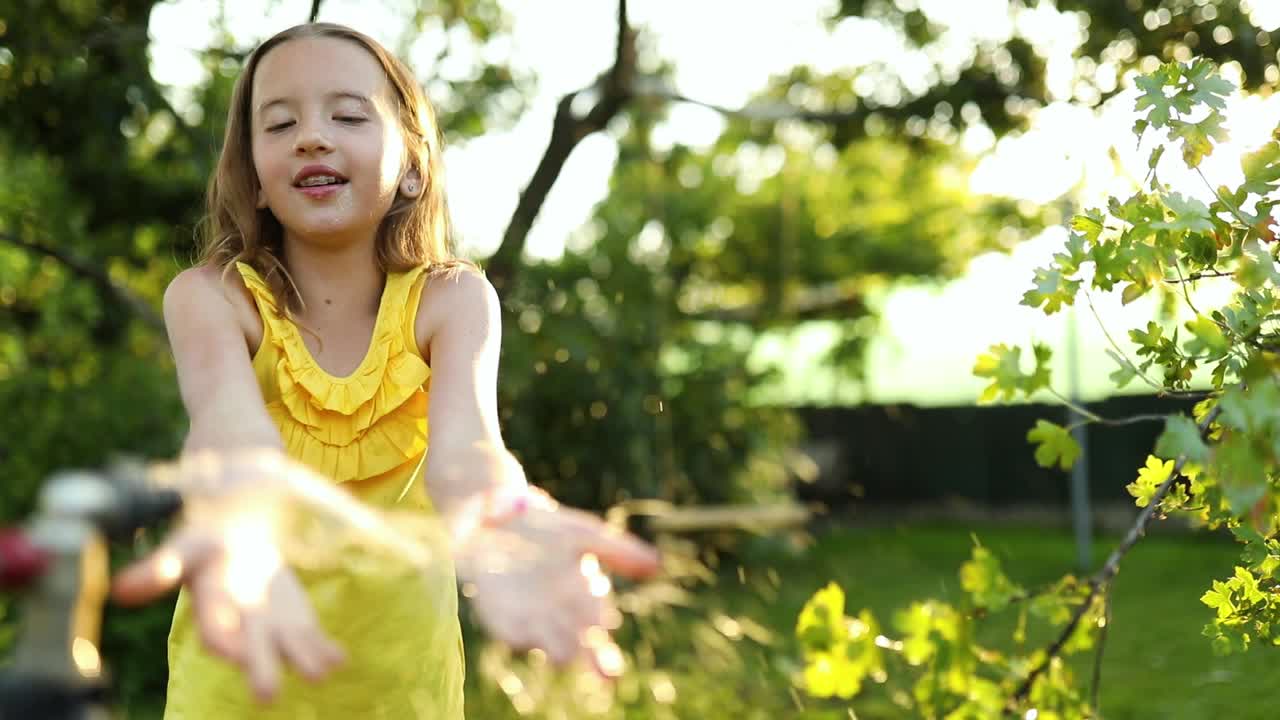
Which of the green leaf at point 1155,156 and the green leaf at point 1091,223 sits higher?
the green leaf at point 1155,156

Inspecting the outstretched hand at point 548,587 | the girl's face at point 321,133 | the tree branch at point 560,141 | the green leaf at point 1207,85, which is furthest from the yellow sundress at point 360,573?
the tree branch at point 560,141

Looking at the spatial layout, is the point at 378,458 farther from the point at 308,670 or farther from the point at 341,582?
the point at 308,670

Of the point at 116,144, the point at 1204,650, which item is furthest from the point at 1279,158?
the point at 1204,650

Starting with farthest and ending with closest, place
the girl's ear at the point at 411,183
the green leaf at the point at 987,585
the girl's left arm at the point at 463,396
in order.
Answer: the green leaf at the point at 987,585 < the girl's ear at the point at 411,183 < the girl's left arm at the point at 463,396

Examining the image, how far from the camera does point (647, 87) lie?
17.5ft

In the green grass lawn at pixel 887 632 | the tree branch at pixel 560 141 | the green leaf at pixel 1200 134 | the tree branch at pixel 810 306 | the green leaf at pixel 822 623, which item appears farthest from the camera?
the tree branch at pixel 810 306

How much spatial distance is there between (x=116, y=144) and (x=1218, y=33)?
3.89 m

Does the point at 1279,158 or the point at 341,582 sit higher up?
the point at 1279,158

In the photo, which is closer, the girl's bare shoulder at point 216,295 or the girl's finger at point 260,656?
the girl's finger at point 260,656

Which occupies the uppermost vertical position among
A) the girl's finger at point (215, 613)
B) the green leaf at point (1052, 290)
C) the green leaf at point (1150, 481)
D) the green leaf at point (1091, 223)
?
the green leaf at point (1091, 223)

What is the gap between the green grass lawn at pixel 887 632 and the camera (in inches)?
168

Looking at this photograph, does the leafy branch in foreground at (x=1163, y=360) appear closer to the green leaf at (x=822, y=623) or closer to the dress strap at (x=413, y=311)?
the green leaf at (x=822, y=623)

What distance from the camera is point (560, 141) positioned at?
183 inches

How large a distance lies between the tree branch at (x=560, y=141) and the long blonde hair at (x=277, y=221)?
2.36m
